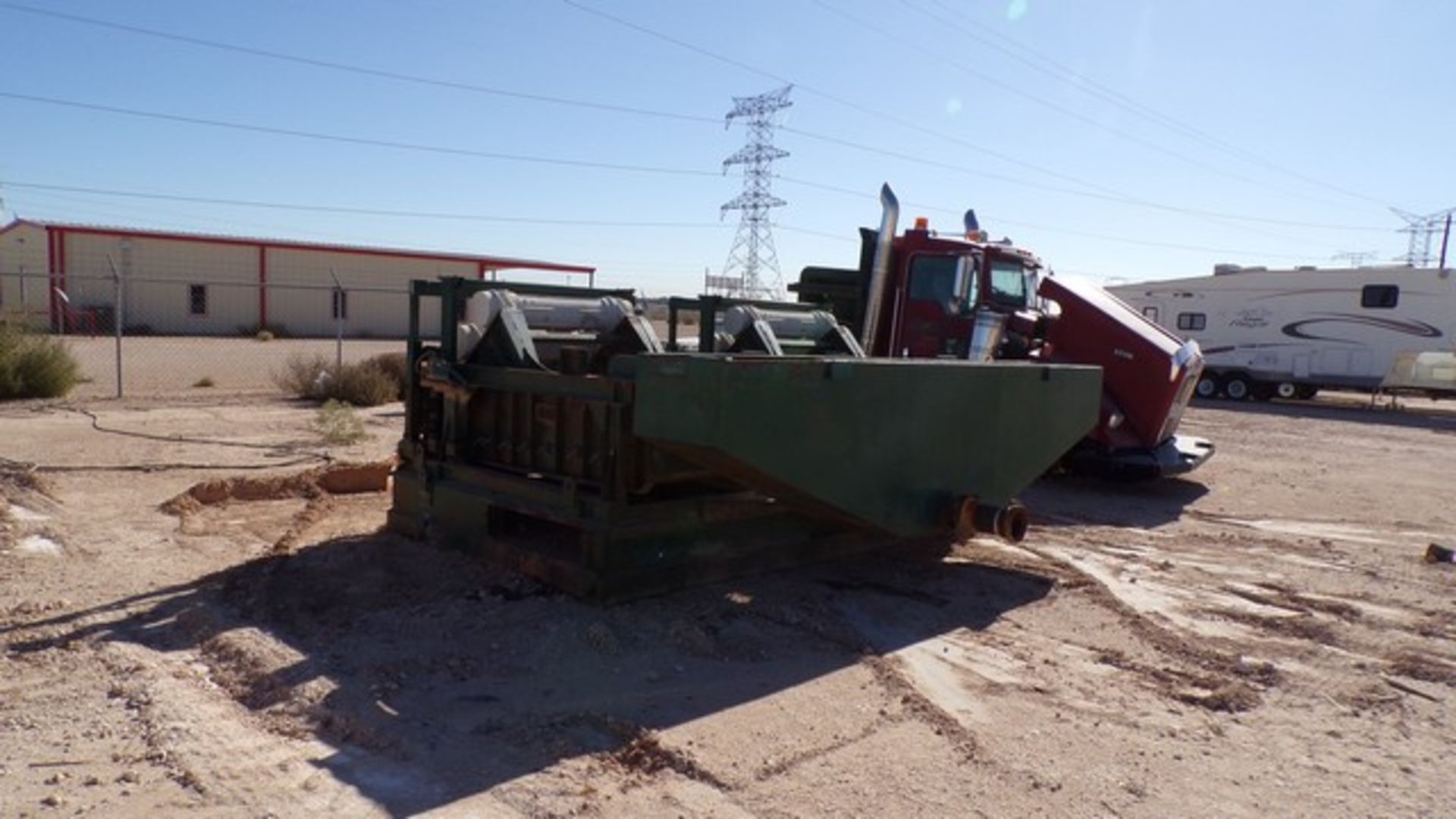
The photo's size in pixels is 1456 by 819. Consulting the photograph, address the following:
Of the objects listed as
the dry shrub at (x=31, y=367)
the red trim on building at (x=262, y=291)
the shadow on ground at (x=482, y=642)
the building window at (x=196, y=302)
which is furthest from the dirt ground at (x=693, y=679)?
the red trim on building at (x=262, y=291)

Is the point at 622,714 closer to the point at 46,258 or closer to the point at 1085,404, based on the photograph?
the point at 1085,404

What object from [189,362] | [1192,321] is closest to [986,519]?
[189,362]

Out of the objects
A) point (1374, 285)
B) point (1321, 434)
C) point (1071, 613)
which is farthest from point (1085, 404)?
point (1374, 285)

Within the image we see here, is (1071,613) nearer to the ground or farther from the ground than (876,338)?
nearer to the ground

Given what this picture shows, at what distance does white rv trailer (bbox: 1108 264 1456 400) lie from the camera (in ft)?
80.4

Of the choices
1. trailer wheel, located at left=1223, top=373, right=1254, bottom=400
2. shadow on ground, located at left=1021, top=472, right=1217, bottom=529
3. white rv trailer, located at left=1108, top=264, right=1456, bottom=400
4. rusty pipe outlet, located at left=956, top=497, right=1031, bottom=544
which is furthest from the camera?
trailer wheel, located at left=1223, top=373, right=1254, bottom=400

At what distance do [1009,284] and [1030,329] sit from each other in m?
0.51

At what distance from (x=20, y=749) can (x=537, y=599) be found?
7.62ft

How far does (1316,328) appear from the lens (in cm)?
2575

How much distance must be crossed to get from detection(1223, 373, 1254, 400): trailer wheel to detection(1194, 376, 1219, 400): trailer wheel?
0.24 metres

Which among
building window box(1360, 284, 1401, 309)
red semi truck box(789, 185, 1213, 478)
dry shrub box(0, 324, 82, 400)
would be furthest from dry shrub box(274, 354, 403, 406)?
building window box(1360, 284, 1401, 309)

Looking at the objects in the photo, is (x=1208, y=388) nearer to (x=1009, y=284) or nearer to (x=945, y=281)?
(x=1009, y=284)

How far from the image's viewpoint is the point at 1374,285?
25250 millimetres

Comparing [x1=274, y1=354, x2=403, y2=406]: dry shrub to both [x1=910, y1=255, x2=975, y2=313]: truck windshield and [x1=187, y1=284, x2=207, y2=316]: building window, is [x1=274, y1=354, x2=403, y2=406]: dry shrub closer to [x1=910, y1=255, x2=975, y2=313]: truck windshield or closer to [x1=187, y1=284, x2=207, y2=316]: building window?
[x1=910, y1=255, x2=975, y2=313]: truck windshield
